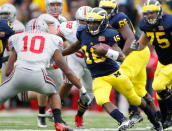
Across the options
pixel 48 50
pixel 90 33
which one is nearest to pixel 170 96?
pixel 90 33

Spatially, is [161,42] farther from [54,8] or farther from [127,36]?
[54,8]

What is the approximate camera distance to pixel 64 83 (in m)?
7.70

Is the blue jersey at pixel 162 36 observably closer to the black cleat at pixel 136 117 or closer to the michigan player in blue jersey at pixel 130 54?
the michigan player in blue jersey at pixel 130 54

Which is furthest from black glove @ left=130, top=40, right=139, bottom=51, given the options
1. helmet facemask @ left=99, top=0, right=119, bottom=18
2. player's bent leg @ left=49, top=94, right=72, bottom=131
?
player's bent leg @ left=49, top=94, right=72, bottom=131

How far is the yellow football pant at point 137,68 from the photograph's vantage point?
744 centimetres

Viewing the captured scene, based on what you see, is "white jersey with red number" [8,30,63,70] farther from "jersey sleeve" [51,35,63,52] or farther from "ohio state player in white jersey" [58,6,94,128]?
"ohio state player in white jersey" [58,6,94,128]

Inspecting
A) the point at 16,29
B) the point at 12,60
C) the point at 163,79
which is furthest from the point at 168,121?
the point at 16,29

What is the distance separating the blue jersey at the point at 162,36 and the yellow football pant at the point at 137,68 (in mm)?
703

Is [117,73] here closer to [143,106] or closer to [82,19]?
[143,106]

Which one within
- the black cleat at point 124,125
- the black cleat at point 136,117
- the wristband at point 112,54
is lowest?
the black cleat at point 136,117

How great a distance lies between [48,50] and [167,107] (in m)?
2.00

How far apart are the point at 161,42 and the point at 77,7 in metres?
5.48

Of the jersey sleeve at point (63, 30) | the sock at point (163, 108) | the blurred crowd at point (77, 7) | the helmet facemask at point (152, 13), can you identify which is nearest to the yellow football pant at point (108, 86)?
the sock at point (163, 108)

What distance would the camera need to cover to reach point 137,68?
750 centimetres
